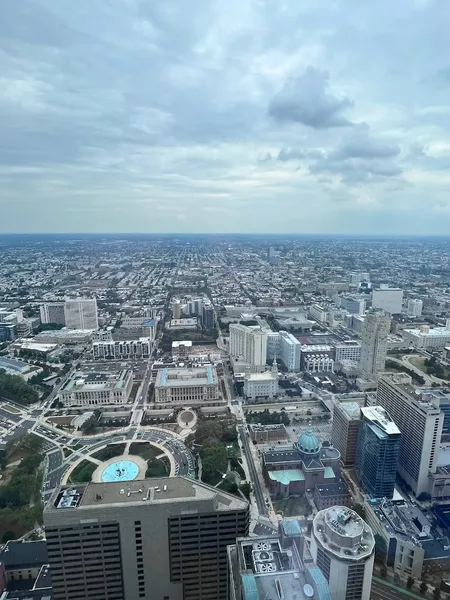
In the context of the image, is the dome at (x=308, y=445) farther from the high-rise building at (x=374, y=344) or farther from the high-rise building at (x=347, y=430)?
the high-rise building at (x=374, y=344)

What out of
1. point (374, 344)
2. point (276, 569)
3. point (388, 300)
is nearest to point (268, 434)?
point (374, 344)

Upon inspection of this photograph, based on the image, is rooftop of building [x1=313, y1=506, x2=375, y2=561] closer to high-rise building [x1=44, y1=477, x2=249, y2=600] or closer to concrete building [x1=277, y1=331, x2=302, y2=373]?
high-rise building [x1=44, y1=477, x2=249, y2=600]

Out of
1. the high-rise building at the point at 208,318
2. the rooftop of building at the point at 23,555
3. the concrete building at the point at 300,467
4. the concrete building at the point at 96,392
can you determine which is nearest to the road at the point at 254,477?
the concrete building at the point at 300,467

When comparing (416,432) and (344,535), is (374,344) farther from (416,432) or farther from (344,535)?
(344,535)

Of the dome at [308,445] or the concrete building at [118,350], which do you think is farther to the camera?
the concrete building at [118,350]

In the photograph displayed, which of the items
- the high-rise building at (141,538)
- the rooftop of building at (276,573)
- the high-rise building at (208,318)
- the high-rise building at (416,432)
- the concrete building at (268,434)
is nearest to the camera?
the rooftop of building at (276,573)

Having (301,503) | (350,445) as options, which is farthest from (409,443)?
(301,503)

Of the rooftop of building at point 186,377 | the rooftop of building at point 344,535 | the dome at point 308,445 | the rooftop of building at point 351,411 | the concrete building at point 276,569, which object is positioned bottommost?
the rooftop of building at point 186,377
